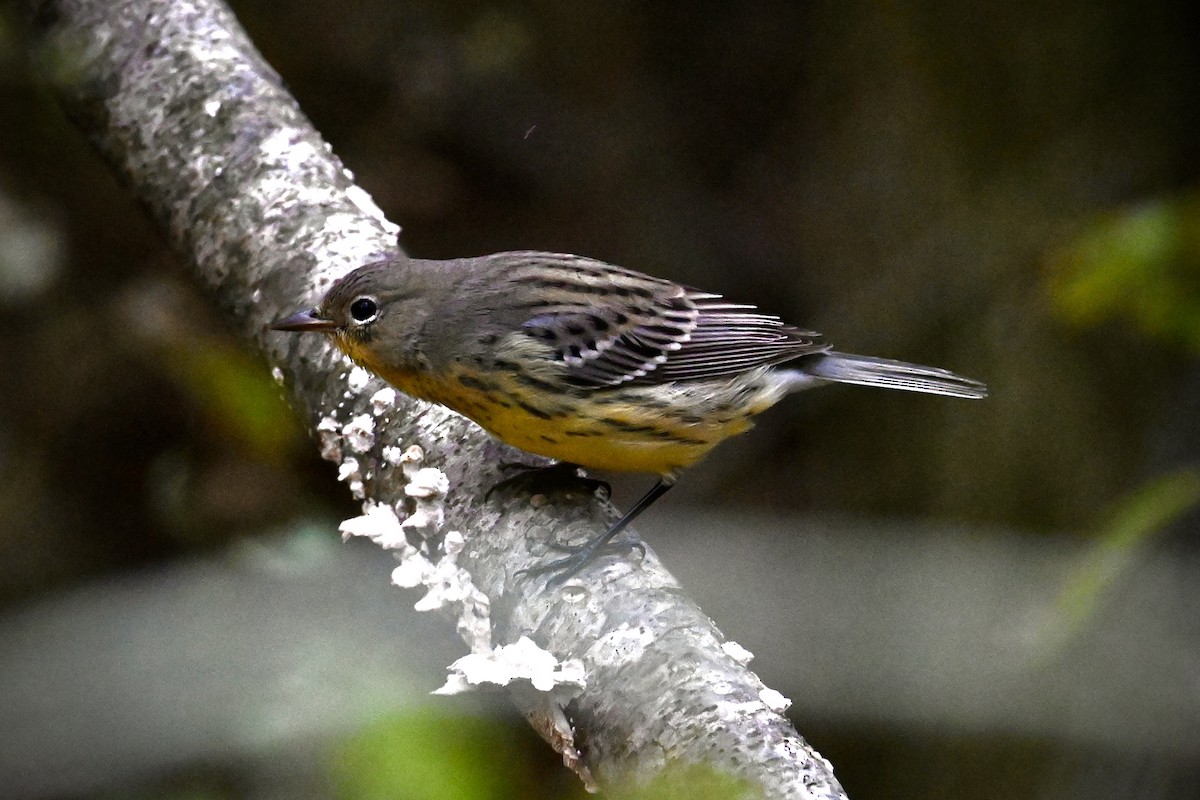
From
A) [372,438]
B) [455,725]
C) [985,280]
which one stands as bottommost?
[455,725]

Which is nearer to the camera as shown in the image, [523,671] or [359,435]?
[523,671]

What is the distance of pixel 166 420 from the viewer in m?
5.81

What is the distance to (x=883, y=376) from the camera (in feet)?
12.9

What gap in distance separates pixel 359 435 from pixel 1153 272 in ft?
8.90

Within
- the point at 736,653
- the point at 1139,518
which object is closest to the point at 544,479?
the point at 736,653

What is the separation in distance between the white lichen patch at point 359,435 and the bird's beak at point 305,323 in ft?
0.93

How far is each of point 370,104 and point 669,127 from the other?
6.06ft

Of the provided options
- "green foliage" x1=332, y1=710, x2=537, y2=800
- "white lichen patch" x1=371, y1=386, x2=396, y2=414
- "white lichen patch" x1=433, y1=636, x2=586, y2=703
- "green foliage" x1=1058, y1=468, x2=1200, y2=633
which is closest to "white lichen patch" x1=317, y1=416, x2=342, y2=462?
"white lichen patch" x1=371, y1=386, x2=396, y2=414

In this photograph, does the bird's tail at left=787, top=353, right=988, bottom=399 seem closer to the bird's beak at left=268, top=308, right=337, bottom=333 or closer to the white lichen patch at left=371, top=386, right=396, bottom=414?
the white lichen patch at left=371, top=386, right=396, bottom=414

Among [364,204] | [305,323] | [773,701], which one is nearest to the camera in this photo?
[773,701]

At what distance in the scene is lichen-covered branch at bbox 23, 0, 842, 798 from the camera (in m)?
2.21

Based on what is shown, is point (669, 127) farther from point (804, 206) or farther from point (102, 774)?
point (102, 774)

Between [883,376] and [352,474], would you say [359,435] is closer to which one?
[352,474]

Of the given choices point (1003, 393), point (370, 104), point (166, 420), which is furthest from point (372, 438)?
point (1003, 393)
